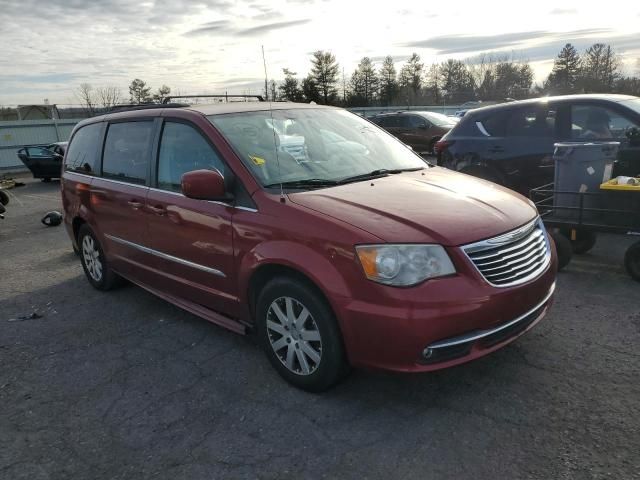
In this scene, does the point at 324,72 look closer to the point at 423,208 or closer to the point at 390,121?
the point at 390,121

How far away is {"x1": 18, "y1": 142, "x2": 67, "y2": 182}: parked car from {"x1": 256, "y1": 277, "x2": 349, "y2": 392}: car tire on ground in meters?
17.8

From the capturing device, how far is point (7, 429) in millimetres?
3176

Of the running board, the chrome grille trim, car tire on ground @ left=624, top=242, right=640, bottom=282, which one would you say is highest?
the chrome grille trim

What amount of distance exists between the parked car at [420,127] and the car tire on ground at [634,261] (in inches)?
510

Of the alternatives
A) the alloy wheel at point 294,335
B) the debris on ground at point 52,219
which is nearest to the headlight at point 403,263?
the alloy wheel at point 294,335

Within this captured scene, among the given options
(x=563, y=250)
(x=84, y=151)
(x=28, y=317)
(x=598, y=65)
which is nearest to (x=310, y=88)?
(x=598, y=65)

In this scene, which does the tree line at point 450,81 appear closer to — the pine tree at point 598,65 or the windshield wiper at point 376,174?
the pine tree at point 598,65

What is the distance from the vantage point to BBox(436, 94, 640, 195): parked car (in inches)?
250

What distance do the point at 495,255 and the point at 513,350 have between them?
1017 mm

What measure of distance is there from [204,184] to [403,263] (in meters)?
1.40

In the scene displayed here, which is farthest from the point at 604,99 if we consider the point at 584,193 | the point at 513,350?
the point at 513,350

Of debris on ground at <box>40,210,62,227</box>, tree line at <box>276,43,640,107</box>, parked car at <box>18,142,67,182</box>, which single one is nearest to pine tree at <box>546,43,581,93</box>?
tree line at <box>276,43,640,107</box>

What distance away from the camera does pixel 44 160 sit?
62.0 ft

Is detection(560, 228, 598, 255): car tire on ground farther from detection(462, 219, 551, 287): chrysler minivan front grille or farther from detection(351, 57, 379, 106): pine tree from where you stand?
detection(351, 57, 379, 106): pine tree
